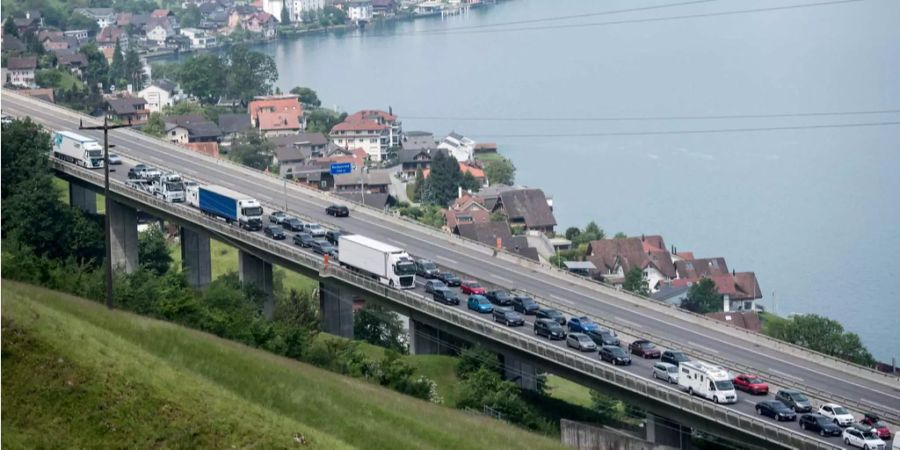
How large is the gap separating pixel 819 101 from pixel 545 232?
1084 inches

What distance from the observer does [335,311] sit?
2675 cm

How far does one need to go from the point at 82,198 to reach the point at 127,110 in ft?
71.8

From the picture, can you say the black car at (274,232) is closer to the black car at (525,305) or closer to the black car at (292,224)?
the black car at (292,224)

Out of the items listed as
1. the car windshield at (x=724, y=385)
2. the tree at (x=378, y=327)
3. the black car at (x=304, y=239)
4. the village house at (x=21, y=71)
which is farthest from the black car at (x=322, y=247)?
the village house at (x=21, y=71)

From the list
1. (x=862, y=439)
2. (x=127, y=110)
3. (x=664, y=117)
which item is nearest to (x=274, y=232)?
(x=862, y=439)

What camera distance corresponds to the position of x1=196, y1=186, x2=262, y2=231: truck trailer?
2792cm

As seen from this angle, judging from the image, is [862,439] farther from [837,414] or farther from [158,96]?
[158,96]

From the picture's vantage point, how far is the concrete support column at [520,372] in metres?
22.0

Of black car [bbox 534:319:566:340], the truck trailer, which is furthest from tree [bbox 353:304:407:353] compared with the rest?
black car [bbox 534:319:566:340]

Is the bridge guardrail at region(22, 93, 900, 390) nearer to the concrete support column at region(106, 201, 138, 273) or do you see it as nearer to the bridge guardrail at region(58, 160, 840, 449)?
the bridge guardrail at region(58, 160, 840, 449)

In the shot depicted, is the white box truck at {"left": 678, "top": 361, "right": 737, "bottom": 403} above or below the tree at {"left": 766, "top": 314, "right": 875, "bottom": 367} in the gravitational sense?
above

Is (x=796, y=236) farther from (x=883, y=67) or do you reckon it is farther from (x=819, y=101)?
(x=883, y=67)

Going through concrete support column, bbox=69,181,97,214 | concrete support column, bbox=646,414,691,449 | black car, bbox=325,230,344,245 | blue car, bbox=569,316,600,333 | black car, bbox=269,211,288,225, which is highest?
black car, bbox=269,211,288,225

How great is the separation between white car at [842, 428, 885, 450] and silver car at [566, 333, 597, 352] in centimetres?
462
